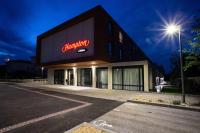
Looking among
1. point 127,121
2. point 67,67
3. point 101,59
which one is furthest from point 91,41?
point 127,121

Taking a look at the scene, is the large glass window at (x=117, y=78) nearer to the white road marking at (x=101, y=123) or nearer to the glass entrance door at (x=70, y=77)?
the glass entrance door at (x=70, y=77)

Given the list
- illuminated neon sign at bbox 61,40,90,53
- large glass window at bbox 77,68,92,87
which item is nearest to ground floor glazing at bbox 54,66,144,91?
large glass window at bbox 77,68,92,87

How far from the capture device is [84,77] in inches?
1010

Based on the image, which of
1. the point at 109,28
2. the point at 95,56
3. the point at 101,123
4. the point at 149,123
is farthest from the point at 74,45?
the point at 149,123

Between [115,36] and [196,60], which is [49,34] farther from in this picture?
[196,60]

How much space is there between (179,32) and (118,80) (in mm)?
11512

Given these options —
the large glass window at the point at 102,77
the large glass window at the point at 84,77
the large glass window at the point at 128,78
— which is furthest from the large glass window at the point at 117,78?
the large glass window at the point at 84,77

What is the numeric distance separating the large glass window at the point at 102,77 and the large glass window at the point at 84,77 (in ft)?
5.85

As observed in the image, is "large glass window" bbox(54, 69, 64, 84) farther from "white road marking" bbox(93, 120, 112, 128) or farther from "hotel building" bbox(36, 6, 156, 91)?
"white road marking" bbox(93, 120, 112, 128)

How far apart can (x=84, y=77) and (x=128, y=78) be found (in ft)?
29.1

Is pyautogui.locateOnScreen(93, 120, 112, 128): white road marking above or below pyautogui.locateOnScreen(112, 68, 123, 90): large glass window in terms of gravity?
below

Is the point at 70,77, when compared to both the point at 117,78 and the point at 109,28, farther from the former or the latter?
the point at 109,28

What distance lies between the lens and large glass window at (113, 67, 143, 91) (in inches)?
738

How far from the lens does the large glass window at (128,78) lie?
61.5ft
